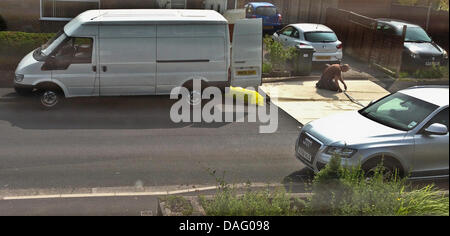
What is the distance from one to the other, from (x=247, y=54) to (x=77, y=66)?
3.08 metres

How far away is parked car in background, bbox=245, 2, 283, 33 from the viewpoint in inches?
693

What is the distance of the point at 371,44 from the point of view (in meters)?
6.75

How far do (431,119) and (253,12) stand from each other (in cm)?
1450

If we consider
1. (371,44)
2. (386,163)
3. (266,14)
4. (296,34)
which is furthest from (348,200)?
(266,14)

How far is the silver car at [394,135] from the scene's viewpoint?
12.2 ft

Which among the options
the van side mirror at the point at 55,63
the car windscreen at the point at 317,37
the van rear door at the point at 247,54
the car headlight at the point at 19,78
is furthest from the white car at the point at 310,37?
the car headlight at the point at 19,78

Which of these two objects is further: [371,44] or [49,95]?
[49,95]

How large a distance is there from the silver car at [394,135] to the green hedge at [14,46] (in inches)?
322

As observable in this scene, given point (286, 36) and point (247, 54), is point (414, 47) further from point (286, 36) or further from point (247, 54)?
point (286, 36)

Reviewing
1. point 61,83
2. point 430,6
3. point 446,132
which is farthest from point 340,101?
point 61,83

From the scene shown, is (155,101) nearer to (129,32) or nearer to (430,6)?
(129,32)

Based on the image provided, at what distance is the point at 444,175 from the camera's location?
342cm

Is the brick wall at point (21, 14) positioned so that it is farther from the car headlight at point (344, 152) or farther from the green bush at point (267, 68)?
the car headlight at point (344, 152)
